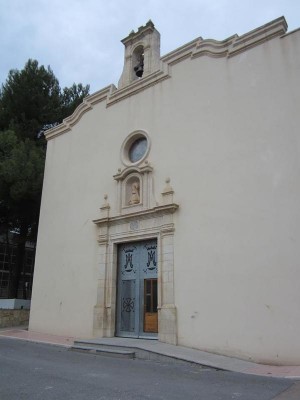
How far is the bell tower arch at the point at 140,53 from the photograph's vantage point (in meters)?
12.5

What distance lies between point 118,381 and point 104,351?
3001 millimetres

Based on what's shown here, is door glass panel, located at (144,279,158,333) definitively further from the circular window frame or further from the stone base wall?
the stone base wall

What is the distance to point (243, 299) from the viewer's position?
316 inches

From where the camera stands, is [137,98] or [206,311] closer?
[206,311]

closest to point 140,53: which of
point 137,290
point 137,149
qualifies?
point 137,149

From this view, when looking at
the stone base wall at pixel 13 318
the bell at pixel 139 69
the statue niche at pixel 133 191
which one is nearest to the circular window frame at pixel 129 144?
the statue niche at pixel 133 191

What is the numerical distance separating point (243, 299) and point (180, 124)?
513cm

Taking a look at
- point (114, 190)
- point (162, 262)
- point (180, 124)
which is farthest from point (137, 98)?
point (162, 262)

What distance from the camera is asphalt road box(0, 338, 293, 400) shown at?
14.9ft

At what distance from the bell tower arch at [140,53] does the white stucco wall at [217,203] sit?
3.79 ft

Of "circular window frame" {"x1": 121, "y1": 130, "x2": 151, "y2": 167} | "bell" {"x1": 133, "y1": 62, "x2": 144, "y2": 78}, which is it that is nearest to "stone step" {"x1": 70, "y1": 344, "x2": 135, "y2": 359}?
"circular window frame" {"x1": 121, "y1": 130, "x2": 151, "y2": 167}

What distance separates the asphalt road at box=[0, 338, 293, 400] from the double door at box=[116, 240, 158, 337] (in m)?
2.38

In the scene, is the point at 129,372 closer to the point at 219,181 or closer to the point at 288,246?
the point at 288,246

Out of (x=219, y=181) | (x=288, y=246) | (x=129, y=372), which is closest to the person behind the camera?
(x=129, y=372)
